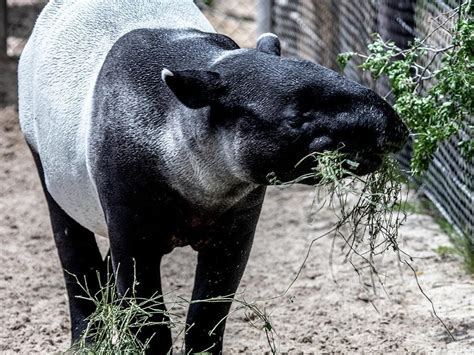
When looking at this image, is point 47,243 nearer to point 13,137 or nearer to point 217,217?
point 13,137

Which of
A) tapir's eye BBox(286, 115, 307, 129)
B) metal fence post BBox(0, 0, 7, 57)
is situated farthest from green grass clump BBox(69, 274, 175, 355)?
metal fence post BBox(0, 0, 7, 57)

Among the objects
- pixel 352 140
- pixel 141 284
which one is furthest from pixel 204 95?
pixel 141 284

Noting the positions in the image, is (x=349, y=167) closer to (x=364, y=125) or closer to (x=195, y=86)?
(x=364, y=125)

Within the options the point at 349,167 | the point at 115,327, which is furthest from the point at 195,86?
the point at 115,327

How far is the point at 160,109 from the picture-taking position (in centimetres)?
361

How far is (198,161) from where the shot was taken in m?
3.55

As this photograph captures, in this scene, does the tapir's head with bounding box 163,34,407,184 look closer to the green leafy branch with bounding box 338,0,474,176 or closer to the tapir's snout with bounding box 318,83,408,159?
the tapir's snout with bounding box 318,83,408,159

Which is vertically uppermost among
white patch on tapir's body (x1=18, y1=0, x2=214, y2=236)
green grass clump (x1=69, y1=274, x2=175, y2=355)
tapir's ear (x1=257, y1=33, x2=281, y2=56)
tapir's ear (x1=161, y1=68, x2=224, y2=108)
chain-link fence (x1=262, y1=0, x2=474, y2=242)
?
tapir's ear (x1=257, y1=33, x2=281, y2=56)

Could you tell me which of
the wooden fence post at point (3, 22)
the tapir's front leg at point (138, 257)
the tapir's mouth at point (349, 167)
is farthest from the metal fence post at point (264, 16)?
the tapir's mouth at point (349, 167)

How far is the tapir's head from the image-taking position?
3176mm

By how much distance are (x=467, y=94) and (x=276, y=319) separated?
4.94 feet

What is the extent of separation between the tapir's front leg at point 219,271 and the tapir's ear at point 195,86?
472 millimetres

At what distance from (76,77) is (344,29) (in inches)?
177

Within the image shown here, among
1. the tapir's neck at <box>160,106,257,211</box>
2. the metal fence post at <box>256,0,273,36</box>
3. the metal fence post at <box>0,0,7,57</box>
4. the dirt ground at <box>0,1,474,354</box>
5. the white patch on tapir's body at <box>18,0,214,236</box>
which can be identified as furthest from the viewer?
the metal fence post at <box>256,0,273,36</box>
